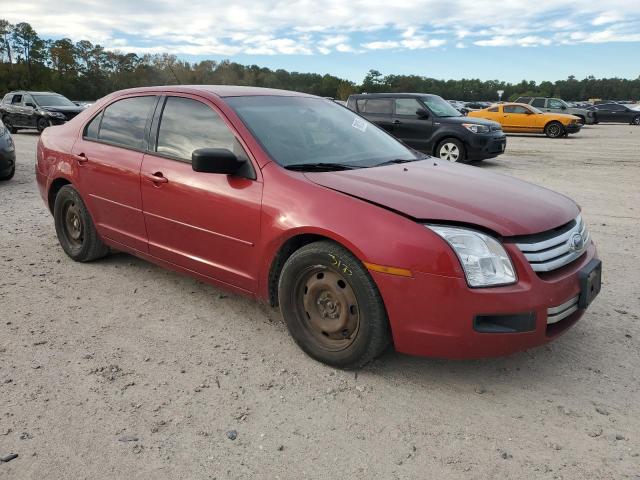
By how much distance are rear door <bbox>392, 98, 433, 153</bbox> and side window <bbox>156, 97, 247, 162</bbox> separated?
9.69m

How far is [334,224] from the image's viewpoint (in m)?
2.93

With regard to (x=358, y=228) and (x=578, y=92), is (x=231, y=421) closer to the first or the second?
(x=358, y=228)

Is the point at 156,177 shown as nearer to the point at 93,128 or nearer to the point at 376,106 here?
the point at 93,128

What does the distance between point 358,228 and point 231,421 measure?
1137mm

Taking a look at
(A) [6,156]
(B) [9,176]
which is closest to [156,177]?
(A) [6,156]

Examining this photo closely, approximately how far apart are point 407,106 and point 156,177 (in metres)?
10.3

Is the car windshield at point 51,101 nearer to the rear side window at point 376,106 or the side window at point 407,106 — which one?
the rear side window at point 376,106

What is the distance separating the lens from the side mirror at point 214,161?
128 inches

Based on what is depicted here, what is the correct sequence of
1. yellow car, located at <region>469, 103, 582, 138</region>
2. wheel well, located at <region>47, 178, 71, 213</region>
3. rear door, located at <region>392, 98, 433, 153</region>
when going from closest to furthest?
wheel well, located at <region>47, 178, 71, 213</region>, rear door, located at <region>392, 98, 433, 153</region>, yellow car, located at <region>469, 103, 582, 138</region>

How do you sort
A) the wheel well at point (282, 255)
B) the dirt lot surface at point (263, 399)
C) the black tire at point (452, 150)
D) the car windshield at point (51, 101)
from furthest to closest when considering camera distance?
the car windshield at point (51, 101) → the black tire at point (452, 150) → the wheel well at point (282, 255) → the dirt lot surface at point (263, 399)

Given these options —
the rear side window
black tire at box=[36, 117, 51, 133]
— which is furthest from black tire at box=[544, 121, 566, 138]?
black tire at box=[36, 117, 51, 133]

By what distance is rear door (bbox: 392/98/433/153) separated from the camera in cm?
1298

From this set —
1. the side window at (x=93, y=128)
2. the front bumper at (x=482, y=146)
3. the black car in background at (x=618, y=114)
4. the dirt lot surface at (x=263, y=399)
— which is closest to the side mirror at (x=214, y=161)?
the dirt lot surface at (x=263, y=399)

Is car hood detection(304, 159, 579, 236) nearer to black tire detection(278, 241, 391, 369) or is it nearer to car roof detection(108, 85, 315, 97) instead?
black tire detection(278, 241, 391, 369)
